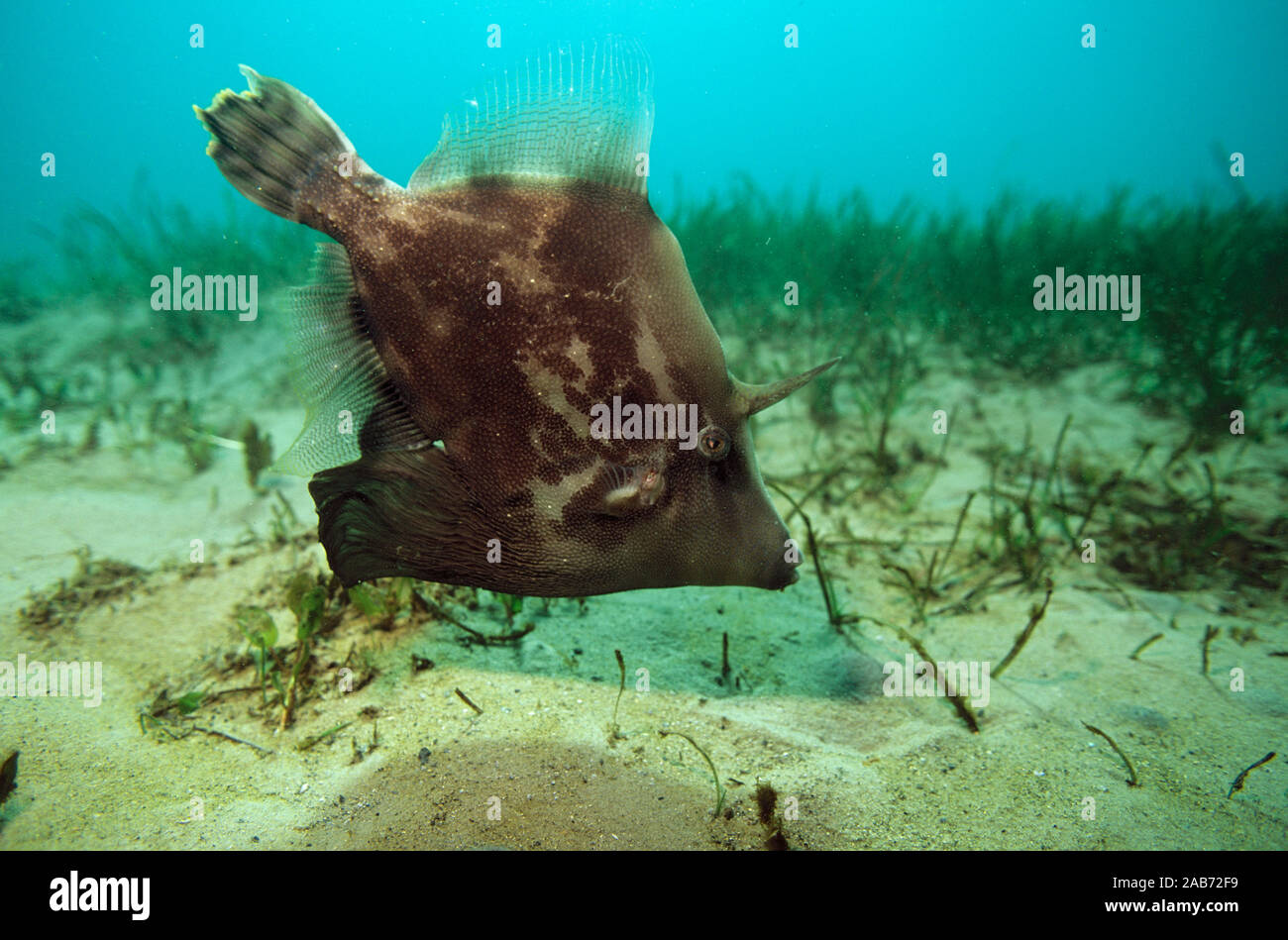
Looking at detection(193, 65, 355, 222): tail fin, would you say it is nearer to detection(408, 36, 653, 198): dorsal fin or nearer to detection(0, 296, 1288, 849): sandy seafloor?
detection(408, 36, 653, 198): dorsal fin

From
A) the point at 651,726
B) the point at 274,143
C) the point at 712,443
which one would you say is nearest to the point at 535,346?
the point at 712,443

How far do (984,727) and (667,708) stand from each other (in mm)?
1202

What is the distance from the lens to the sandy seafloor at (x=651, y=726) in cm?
192

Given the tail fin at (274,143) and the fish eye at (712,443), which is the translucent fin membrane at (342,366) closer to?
the tail fin at (274,143)

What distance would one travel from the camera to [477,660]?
2617 millimetres

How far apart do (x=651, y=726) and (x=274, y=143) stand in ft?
7.48

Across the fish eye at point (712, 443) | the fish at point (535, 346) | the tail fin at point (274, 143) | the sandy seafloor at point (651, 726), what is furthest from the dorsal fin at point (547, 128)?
the sandy seafloor at point (651, 726)

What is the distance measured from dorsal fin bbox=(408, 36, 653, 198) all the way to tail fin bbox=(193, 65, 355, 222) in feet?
1.02

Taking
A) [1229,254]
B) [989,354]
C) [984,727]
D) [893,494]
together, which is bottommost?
[984,727]

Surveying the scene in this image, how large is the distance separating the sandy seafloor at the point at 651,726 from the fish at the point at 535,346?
68 centimetres
